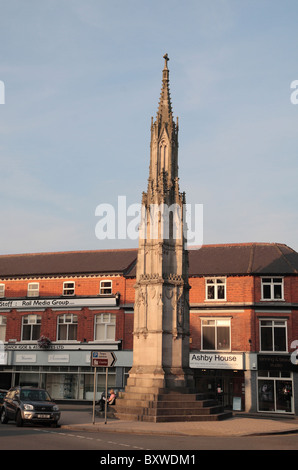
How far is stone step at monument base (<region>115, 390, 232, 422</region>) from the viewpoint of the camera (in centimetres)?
2244

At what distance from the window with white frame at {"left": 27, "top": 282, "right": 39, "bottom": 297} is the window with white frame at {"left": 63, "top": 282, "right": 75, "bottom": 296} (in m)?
2.49

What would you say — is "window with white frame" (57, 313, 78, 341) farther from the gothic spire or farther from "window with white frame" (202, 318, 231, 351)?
the gothic spire

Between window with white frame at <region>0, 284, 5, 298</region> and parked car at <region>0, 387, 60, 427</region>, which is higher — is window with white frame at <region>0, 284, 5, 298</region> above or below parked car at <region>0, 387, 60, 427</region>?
above

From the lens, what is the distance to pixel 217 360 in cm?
3672

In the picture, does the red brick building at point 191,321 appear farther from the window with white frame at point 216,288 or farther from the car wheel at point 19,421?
the car wheel at point 19,421

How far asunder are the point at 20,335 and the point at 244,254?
19145mm

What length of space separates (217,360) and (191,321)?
137 inches

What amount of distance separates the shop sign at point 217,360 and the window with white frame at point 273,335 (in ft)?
6.26

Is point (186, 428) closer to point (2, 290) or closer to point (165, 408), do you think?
point (165, 408)

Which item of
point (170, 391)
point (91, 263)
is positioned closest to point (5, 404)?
point (170, 391)

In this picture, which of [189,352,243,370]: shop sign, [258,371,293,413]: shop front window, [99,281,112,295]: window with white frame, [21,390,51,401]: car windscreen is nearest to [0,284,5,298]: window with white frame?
[99,281,112,295]: window with white frame

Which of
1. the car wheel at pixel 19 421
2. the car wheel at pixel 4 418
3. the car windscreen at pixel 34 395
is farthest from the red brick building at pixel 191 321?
the car wheel at pixel 19 421

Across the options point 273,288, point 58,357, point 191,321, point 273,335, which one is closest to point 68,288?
point 58,357

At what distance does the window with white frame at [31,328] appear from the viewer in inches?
1648
